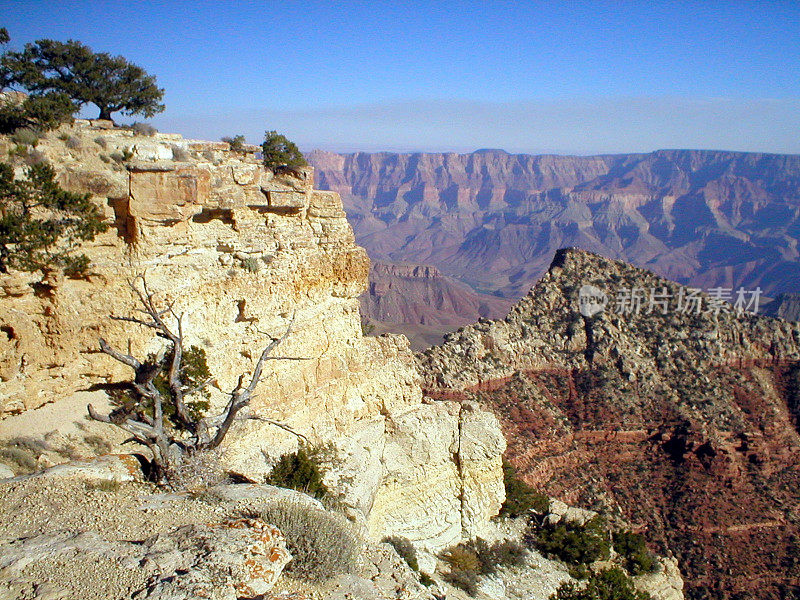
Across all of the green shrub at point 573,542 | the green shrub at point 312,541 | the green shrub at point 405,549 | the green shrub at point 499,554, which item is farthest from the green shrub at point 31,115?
the green shrub at point 573,542

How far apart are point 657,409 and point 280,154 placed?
89.9 ft

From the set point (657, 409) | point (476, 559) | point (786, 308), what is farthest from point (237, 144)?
point (786, 308)

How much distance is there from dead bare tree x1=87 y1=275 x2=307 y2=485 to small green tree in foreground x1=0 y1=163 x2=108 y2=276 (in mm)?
1315

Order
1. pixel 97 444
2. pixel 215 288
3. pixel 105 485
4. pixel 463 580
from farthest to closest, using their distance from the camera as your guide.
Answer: pixel 463 580 < pixel 215 288 < pixel 97 444 < pixel 105 485

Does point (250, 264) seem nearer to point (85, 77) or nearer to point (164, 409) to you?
point (164, 409)

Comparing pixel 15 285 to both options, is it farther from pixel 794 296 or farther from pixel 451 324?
pixel 794 296

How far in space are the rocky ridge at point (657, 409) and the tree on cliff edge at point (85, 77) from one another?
19265 mm

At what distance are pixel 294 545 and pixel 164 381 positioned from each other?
18.5ft

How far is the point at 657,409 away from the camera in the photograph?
32.0m

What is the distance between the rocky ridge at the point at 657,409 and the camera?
2523cm

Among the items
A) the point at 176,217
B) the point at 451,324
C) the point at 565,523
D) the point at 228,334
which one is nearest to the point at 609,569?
the point at 565,523

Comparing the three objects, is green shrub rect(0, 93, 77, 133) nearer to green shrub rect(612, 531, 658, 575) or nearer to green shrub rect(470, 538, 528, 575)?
green shrub rect(470, 538, 528, 575)

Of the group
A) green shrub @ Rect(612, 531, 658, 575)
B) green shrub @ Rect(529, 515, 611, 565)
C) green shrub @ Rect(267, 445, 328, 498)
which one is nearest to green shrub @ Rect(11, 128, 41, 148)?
green shrub @ Rect(267, 445, 328, 498)

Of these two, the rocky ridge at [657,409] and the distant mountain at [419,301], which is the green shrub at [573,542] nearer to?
the rocky ridge at [657,409]
